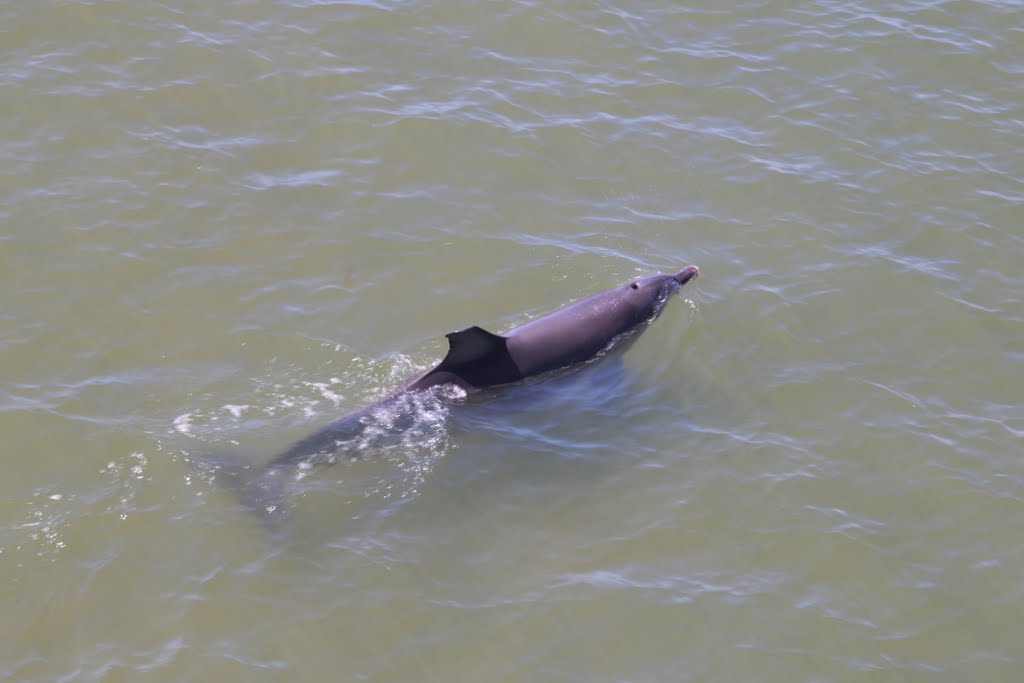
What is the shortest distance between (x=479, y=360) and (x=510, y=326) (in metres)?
1.42

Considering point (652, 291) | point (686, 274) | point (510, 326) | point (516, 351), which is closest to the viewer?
point (516, 351)

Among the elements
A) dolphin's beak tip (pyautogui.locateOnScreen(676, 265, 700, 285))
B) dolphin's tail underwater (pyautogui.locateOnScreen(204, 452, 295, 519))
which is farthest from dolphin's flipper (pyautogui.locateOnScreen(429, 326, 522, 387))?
dolphin's beak tip (pyautogui.locateOnScreen(676, 265, 700, 285))

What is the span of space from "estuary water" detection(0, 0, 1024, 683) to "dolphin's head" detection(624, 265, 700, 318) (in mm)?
283

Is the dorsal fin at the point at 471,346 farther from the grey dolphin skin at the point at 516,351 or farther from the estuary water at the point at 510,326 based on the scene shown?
the estuary water at the point at 510,326

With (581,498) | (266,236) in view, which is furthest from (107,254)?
(581,498)

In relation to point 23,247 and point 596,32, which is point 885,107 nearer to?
point 596,32

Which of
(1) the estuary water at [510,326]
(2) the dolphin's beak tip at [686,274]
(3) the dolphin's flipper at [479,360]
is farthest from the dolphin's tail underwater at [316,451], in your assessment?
(2) the dolphin's beak tip at [686,274]

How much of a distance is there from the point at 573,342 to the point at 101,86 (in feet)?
29.4

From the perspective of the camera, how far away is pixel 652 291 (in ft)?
50.1

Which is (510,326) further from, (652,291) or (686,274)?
(686,274)

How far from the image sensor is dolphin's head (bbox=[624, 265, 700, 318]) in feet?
49.6

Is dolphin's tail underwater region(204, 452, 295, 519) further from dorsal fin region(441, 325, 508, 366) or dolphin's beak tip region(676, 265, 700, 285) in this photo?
dolphin's beak tip region(676, 265, 700, 285)

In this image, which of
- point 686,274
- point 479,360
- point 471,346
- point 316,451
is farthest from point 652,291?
point 316,451

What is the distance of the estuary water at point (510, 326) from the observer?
11.5 meters
